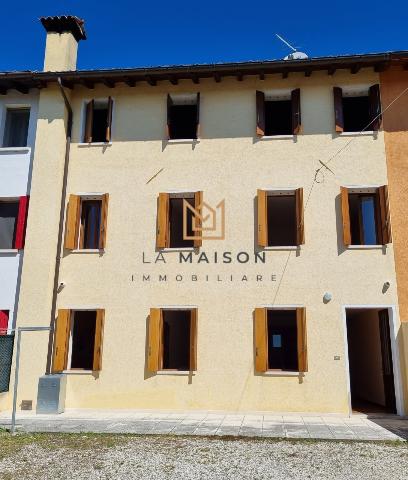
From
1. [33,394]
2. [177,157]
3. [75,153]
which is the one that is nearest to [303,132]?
[177,157]

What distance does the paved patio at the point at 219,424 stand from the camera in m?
9.12

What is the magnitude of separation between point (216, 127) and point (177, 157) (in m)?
1.40

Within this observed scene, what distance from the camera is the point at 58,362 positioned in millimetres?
11852

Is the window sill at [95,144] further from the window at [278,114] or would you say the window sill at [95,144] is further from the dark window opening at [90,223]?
the window at [278,114]

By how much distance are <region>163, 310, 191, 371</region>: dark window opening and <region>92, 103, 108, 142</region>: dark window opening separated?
5.67 m

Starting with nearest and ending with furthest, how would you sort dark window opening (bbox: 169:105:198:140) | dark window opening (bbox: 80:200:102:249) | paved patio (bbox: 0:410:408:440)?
paved patio (bbox: 0:410:408:440) → dark window opening (bbox: 80:200:102:249) → dark window opening (bbox: 169:105:198:140)

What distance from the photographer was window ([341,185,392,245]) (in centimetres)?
1190

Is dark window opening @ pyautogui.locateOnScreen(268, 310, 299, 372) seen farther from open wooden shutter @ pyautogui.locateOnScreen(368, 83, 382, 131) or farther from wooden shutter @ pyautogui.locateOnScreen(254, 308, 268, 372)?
open wooden shutter @ pyautogui.locateOnScreen(368, 83, 382, 131)

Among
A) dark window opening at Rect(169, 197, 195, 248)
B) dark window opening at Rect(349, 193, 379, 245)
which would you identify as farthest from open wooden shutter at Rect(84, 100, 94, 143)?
dark window opening at Rect(349, 193, 379, 245)

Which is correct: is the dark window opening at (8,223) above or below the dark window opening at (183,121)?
below

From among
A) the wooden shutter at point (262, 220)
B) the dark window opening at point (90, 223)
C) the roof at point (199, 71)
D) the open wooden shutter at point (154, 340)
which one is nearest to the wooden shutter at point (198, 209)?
the wooden shutter at point (262, 220)

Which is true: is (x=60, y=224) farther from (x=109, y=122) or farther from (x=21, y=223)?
(x=109, y=122)

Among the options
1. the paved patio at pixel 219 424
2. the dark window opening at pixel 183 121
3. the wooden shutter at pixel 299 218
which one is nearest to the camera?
the paved patio at pixel 219 424

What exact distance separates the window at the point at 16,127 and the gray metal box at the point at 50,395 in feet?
22.3
